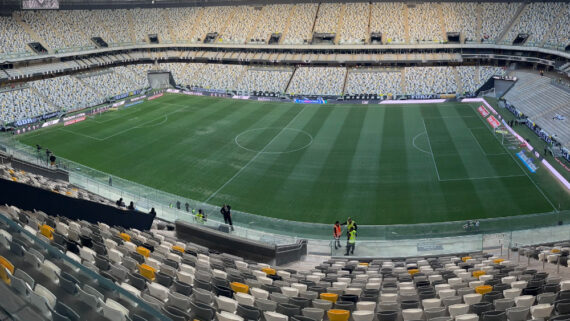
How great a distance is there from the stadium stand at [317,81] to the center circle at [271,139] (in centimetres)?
1883

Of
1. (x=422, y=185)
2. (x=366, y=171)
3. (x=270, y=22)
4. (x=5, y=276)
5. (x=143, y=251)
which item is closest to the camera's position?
(x=5, y=276)

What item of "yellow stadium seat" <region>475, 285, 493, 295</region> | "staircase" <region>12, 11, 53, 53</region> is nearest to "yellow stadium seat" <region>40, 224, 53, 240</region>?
"yellow stadium seat" <region>475, 285, 493, 295</region>

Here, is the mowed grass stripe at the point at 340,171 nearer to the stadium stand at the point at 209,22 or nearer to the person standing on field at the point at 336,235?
the person standing on field at the point at 336,235

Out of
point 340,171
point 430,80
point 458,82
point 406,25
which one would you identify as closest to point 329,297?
point 340,171

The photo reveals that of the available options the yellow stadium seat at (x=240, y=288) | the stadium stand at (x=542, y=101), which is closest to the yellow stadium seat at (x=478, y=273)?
the yellow stadium seat at (x=240, y=288)

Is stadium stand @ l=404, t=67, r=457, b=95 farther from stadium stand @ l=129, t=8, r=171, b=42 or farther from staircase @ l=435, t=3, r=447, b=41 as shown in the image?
stadium stand @ l=129, t=8, r=171, b=42

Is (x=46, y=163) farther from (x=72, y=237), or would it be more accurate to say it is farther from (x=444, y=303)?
(x=444, y=303)

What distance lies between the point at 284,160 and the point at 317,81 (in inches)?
1261

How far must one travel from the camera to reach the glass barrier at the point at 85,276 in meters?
7.96

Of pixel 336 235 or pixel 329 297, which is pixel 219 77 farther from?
pixel 329 297

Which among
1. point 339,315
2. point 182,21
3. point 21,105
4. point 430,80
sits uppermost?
point 182,21

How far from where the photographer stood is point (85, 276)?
9.49m

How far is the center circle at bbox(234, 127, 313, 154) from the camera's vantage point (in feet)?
162

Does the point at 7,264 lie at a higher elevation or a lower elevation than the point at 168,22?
lower
